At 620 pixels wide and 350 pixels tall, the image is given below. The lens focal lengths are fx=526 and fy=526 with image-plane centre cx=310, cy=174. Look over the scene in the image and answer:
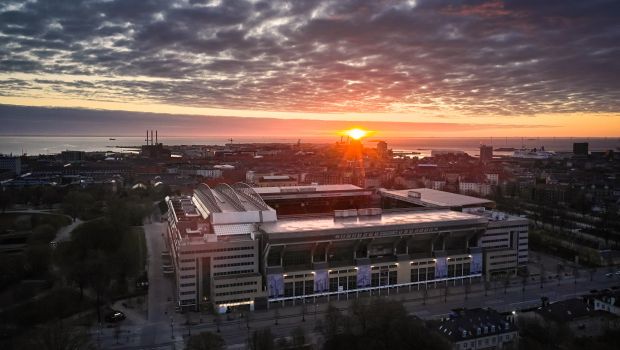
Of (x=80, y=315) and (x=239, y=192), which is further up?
(x=239, y=192)

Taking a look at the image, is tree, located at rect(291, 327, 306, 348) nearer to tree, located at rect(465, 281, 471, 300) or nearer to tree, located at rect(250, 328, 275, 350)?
tree, located at rect(250, 328, 275, 350)

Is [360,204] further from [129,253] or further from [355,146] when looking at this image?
[355,146]

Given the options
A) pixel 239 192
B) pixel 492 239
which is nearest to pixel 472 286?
pixel 492 239

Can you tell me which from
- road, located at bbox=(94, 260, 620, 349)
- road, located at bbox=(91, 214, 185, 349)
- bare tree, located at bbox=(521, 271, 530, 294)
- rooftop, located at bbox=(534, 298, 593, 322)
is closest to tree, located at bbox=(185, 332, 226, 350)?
road, located at bbox=(94, 260, 620, 349)

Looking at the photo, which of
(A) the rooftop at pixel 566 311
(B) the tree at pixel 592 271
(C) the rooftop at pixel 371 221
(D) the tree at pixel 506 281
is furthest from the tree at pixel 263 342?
(B) the tree at pixel 592 271

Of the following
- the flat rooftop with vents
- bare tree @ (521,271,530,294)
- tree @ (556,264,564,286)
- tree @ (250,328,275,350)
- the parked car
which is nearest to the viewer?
tree @ (250,328,275,350)

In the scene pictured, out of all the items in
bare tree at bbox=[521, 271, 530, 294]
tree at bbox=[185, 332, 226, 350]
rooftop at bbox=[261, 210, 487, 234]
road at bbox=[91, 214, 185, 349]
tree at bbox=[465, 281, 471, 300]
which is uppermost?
rooftop at bbox=[261, 210, 487, 234]

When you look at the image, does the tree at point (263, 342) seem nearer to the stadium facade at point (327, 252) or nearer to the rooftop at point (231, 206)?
the stadium facade at point (327, 252)
